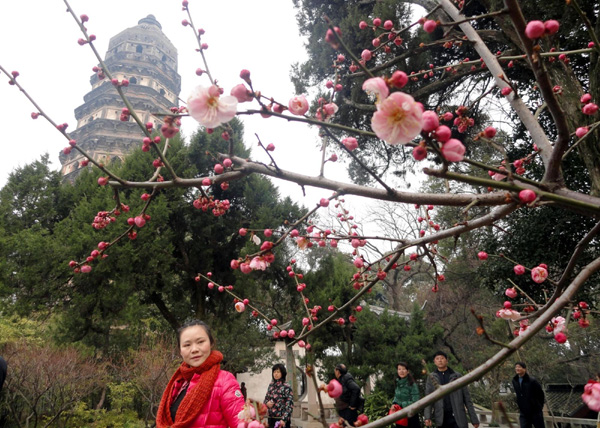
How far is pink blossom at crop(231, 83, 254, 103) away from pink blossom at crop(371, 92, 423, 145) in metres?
0.34

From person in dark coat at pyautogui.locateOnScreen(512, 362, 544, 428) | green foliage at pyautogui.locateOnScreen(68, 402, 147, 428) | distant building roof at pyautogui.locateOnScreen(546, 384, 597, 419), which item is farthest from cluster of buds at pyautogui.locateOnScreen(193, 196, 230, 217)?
distant building roof at pyautogui.locateOnScreen(546, 384, 597, 419)

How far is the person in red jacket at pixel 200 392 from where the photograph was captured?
5.04ft

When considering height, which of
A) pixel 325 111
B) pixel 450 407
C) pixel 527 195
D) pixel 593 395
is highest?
pixel 325 111

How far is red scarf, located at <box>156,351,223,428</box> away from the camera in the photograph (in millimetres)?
1523

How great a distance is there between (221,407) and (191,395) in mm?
133

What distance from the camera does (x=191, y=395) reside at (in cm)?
156

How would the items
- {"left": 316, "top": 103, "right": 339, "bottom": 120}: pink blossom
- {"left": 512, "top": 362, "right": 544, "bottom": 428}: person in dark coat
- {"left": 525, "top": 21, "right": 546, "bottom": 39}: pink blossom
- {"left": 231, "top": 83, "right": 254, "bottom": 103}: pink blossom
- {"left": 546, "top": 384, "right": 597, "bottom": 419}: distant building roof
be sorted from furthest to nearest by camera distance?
{"left": 546, "top": 384, "right": 597, "bottom": 419}: distant building roof < {"left": 512, "top": 362, "right": 544, "bottom": 428}: person in dark coat < {"left": 316, "top": 103, "right": 339, "bottom": 120}: pink blossom < {"left": 231, "top": 83, "right": 254, "bottom": 103}: pink blossom < {"left": 525, "top": 21, "right": 546, "bottom": 39}: pink blossom

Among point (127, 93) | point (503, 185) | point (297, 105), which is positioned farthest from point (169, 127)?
point (127, 93)

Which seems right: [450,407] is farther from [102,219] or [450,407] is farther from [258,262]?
[102,219]

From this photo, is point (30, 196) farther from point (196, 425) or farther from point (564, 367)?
point (564, 367)

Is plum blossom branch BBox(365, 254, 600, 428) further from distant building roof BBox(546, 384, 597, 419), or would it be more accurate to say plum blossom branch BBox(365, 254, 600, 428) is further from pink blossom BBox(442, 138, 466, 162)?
distant building roof BBox(546, 384, 597, 419)

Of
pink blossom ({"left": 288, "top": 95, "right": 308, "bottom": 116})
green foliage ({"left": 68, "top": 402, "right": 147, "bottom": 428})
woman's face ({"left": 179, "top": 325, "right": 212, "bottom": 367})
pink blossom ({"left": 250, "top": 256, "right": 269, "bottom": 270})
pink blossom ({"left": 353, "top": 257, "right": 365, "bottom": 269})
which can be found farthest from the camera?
green foliage ({"left": 68, "top": 402, "right": 147, "bottom": 428})

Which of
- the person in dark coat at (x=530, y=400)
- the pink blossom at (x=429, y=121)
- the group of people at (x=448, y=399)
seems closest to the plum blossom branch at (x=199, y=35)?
the pink blossom at (x=429, y=121)

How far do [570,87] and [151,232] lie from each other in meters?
8.11
